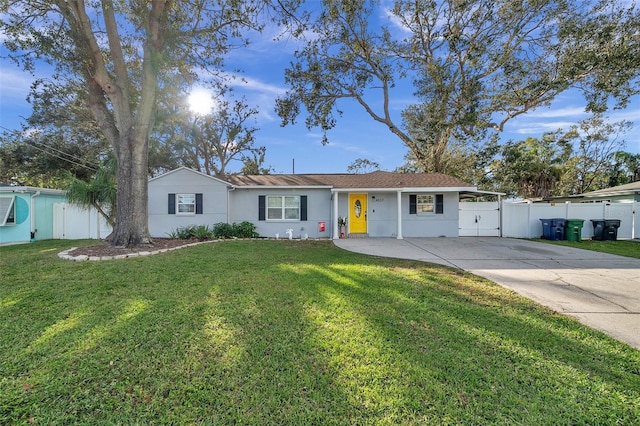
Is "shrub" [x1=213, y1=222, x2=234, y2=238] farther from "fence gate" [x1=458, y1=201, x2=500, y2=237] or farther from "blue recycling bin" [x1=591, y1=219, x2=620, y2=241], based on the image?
"blue recycling bin" [x1=591, y1=219, x2=620, y2=241]

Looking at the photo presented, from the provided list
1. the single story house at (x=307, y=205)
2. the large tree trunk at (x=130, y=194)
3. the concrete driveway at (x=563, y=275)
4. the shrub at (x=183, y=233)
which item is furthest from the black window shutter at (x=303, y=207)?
the large tree trunk at (x=130, y=194)

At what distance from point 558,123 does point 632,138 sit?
5542mm

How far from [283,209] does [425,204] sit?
6807 millimetres

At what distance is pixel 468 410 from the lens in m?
1.94

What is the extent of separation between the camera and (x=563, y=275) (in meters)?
5.71

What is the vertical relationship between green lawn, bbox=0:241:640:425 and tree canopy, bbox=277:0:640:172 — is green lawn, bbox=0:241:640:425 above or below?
below

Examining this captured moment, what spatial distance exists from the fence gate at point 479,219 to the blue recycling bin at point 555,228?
1.92m

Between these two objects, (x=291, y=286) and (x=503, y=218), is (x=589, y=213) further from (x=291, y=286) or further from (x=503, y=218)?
(x=291, y=286)

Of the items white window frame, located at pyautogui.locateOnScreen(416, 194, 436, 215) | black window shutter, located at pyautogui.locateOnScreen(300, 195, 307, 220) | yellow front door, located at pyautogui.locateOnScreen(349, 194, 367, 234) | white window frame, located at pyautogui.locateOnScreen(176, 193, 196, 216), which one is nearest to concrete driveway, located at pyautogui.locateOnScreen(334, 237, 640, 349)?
yellow front door, located at pyautogui.locateOnScreen(349, 194, 367, 234)

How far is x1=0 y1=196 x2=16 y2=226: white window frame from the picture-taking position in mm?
10750

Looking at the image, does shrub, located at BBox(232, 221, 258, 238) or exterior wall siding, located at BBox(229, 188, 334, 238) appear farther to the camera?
exterior wall siding, located at BBox(229, 188, 334, 238)

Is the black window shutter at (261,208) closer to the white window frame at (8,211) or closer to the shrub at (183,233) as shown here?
the shrub at (183,233)

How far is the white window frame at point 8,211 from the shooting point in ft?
35.3

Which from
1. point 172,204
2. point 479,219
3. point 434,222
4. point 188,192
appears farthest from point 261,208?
point 479,219
